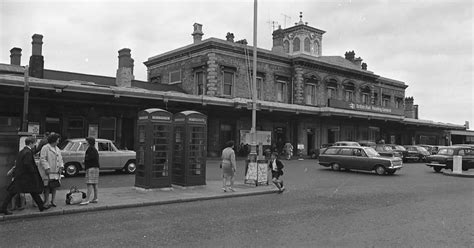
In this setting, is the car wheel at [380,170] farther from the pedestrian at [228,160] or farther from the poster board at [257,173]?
the pedestrian at [228,160]

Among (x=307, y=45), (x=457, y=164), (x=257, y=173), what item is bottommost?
(x=257, y=173)

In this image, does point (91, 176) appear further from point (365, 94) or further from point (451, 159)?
point (365, 94)

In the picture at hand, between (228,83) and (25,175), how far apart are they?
25.9m

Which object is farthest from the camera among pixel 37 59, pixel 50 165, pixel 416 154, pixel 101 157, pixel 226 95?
pixel 416 154

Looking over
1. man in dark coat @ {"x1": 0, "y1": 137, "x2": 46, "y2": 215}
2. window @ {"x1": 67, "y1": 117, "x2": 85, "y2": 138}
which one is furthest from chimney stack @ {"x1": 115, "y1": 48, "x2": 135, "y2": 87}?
man in dark coat @ {"x1": 0, "y1": 137, "x2": 46, "y2": 215}

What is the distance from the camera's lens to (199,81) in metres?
34.8

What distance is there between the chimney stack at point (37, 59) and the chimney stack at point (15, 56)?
13.4 m

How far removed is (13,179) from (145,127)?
182 inches

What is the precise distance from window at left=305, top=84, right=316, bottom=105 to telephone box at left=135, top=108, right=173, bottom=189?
91.7 ft

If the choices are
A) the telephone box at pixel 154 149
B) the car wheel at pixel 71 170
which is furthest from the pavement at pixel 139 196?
the car wheel at pixel 71 170

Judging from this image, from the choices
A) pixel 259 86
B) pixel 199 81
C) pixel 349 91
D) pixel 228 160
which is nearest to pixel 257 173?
pixel 228 160

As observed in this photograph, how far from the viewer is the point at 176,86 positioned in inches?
1435

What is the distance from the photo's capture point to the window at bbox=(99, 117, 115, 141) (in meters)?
26.0

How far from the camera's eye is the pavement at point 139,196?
962 centimetres
